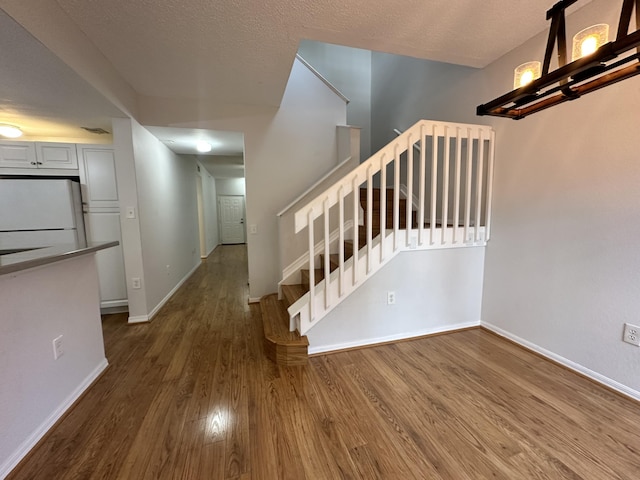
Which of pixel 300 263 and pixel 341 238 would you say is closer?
pixel 341 238

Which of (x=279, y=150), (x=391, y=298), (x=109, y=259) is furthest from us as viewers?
(x=279, y=150)

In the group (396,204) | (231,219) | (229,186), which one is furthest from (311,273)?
(229,186)

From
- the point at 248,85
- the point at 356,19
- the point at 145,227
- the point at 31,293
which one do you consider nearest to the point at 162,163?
the point at 145,227

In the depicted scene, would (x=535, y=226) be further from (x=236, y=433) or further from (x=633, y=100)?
(x=236, y=433)

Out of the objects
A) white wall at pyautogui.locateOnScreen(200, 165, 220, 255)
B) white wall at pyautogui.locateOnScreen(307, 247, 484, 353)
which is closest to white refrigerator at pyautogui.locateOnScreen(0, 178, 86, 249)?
white wall at pyautogui.locateOnScreen(307, 247, 484, 353)

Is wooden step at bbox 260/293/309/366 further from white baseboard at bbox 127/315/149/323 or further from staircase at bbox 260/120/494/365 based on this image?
white baseboard at bbox 127/315/149/323

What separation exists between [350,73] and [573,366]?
16.0ft

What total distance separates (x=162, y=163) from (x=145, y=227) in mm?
1132

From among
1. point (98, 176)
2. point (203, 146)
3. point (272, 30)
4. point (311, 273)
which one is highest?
point (272, 30)

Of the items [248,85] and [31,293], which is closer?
[31,293]

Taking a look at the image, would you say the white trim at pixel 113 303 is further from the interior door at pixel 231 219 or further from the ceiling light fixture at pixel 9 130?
the interior door at pixel 231 219

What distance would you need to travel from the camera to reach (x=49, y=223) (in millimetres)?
2801

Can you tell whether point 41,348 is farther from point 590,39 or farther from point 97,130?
point 590,39

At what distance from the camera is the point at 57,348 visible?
1599mm
